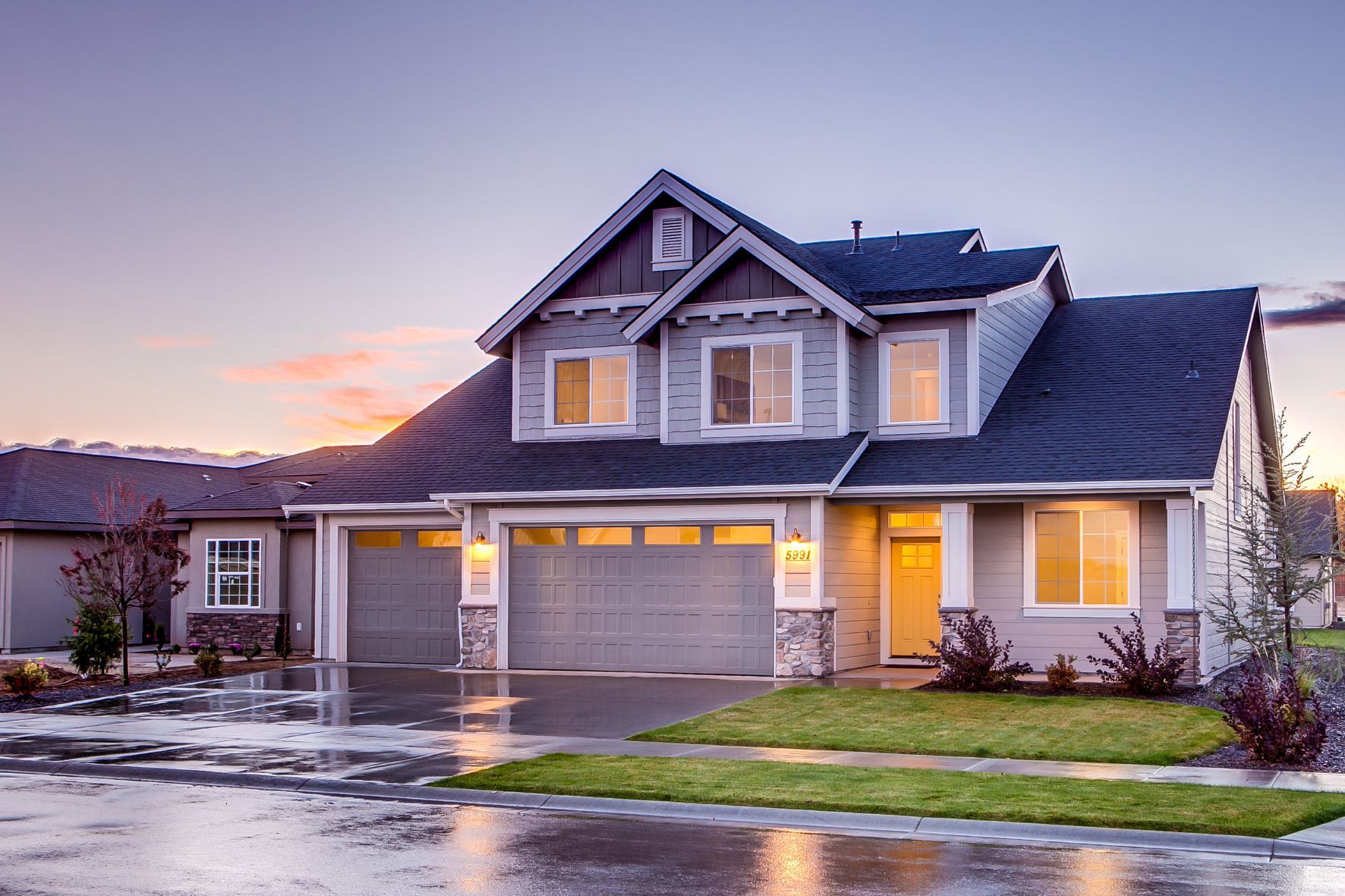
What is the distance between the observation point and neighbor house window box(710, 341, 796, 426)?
898 inches

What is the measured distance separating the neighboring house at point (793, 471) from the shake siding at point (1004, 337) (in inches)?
3.3

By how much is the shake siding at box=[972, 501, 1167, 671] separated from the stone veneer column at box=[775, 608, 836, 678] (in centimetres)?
261

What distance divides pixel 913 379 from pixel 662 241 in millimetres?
5291

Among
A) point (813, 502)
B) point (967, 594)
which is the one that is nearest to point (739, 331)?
Answer: point (813, 502)

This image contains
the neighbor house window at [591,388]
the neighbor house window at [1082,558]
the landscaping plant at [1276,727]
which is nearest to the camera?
the landscaping plant at [1276,727]

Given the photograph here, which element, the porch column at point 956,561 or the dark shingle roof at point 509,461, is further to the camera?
the dark shingle roof at point 509,461

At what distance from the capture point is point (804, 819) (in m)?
10.4

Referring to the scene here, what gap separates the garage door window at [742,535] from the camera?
21.6 meters

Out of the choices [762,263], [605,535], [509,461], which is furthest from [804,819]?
[509,461]

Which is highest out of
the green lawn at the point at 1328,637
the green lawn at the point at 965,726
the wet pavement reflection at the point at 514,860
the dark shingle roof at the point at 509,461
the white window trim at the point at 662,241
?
the white window trim at the point at 662,241

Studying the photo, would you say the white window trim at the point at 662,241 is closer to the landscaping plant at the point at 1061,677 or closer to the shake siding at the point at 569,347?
the shake siding at the point at 569,347

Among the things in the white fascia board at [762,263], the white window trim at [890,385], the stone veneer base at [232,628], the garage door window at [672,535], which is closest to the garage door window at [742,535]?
the garage door window at [672,535]

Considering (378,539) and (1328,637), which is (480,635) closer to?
(378,539)

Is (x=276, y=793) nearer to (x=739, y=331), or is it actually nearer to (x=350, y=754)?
(x=350, y=754)
